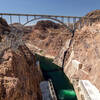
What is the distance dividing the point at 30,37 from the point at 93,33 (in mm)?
64781

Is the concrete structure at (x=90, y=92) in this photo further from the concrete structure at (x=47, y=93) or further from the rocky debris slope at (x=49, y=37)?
the rocky debris slope at (x=49, y=37)

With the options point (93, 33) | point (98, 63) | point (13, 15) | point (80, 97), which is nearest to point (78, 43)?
point (93, 33)

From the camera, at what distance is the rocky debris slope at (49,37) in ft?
175


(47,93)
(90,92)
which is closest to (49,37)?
(47,93)

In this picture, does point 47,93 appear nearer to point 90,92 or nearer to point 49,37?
point 90,92

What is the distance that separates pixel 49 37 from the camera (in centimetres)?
6500

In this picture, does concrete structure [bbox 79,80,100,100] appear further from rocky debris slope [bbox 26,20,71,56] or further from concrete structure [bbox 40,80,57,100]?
rocky debris slope [bbox 26,20,71,56]

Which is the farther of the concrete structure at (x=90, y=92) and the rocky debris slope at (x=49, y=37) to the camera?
the rocky debris slope at (x=49, y=37)

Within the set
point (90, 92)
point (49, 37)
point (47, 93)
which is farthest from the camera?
point (49, 37)

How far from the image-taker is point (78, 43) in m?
29.0

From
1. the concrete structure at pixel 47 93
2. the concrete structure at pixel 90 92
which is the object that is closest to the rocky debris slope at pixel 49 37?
the concrete structure at pixel 47 93

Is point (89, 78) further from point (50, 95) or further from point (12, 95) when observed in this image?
point (12, 95)

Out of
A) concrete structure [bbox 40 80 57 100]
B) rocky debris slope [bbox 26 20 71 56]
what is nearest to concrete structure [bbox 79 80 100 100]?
concrete structure [bbox 40 80 57 100]

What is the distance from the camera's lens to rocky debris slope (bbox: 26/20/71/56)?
175ft
